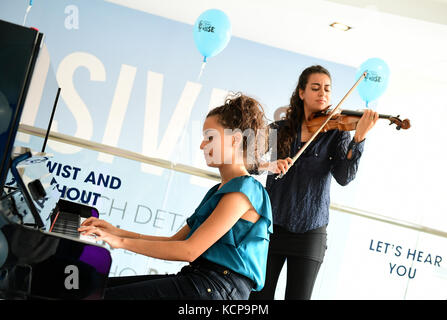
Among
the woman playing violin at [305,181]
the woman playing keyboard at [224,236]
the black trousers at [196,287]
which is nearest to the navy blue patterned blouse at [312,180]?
the woman playing violin at [305,181]

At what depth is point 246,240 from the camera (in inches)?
52.9

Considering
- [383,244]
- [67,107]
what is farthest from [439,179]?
[67,107]

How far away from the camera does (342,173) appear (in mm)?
2328

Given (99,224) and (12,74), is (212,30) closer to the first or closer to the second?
(99,224)

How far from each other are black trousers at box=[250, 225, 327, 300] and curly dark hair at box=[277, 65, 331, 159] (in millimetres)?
431

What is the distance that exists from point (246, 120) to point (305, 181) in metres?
0.98

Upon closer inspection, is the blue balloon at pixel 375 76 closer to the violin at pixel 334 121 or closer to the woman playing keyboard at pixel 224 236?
the violin at pixel 334 121

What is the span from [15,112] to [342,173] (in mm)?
1661

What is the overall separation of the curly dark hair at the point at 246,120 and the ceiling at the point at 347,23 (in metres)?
2.19

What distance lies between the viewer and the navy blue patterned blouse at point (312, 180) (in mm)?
2219

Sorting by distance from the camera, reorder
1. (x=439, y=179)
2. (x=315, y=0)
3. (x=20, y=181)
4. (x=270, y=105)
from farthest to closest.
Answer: (x=270, y=105) → (x=439, y=179) → (x=315, y=0) → (x=20, y=181)

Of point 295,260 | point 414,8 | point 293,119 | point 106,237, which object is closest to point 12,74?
point 106,237

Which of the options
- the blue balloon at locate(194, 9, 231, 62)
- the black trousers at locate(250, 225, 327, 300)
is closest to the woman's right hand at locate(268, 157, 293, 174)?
the black trousers at locate(250, 225, 327, 300)
